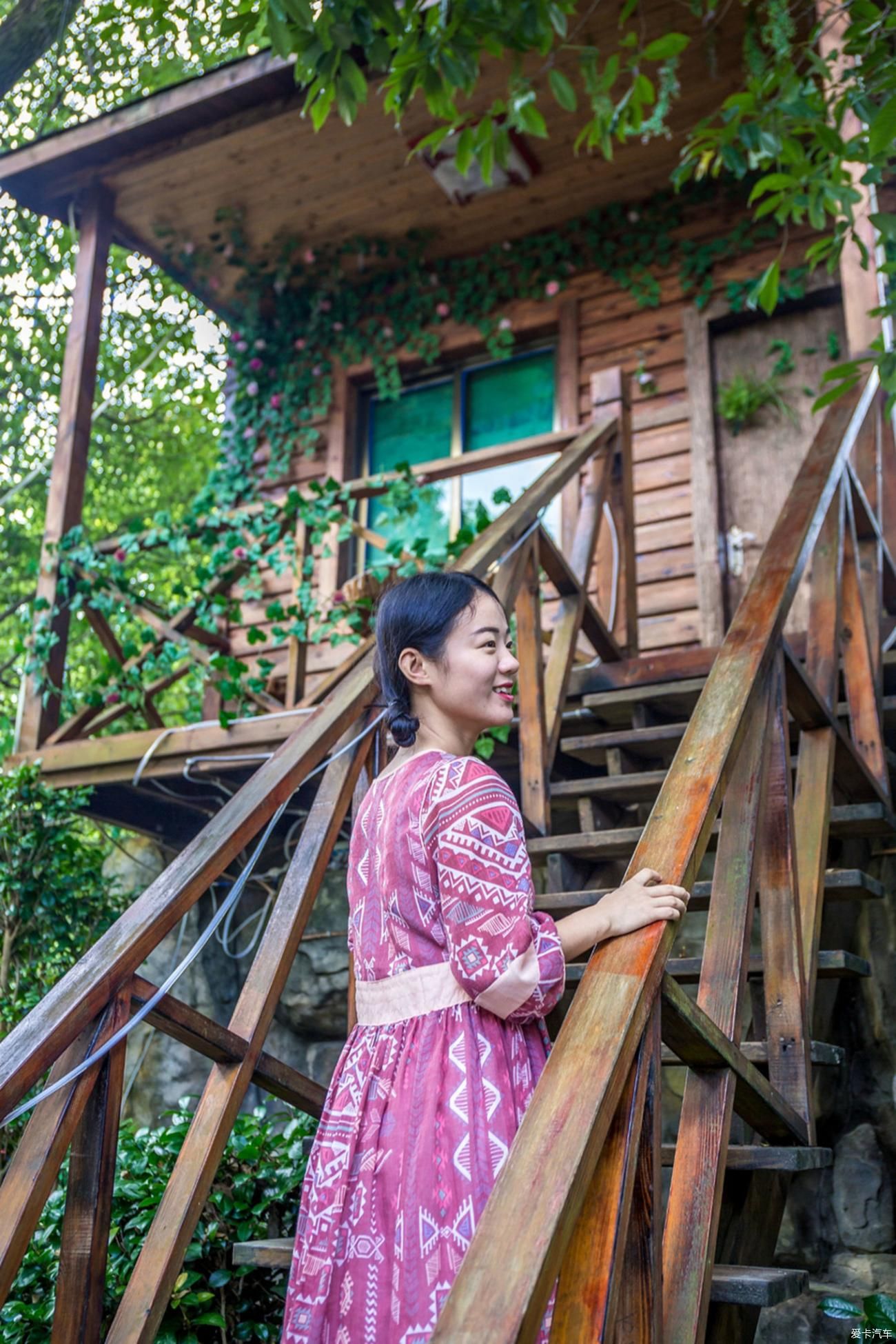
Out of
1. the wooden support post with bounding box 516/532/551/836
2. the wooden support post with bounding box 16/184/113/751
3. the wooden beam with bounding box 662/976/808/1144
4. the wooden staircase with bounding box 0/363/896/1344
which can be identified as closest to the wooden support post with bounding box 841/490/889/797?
the wooden staircase with bounding box 0/363/896/1344

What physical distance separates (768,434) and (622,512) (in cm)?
155

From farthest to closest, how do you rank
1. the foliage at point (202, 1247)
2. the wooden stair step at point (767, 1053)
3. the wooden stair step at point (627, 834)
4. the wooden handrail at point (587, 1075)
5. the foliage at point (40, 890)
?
the foliage at point (40, 890) → the wooden stair step at point (627, 834) → the foliage at point (202, 1247) → the wooden stair step at point (767, 1053) → the wooden handrail at point (587, 1075)

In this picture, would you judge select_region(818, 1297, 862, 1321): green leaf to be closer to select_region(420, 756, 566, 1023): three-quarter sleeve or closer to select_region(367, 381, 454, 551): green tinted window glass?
select_region(420, 756, 566, 1023): three-quarter sleeve

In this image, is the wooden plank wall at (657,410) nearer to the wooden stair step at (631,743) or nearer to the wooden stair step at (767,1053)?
the wooden stair step at (631,743)

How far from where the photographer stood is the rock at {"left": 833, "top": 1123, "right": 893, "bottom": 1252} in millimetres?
2654

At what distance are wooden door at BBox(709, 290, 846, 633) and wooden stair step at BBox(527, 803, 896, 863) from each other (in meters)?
2.79

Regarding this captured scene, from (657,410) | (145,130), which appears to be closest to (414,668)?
(657,410)

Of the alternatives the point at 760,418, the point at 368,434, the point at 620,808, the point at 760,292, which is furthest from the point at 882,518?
the point at 368,434

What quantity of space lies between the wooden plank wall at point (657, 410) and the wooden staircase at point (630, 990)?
6.66ft

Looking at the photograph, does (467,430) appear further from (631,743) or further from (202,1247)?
(202,1247)

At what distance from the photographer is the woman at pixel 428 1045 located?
1426mm

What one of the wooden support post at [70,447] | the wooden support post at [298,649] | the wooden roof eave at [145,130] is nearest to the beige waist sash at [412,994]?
the wooden support post at [298,649]

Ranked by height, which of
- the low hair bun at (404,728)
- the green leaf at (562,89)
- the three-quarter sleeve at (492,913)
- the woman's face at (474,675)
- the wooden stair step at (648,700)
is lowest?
the three-quarter sleeve at (492,913)

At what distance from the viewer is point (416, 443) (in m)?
6.85
